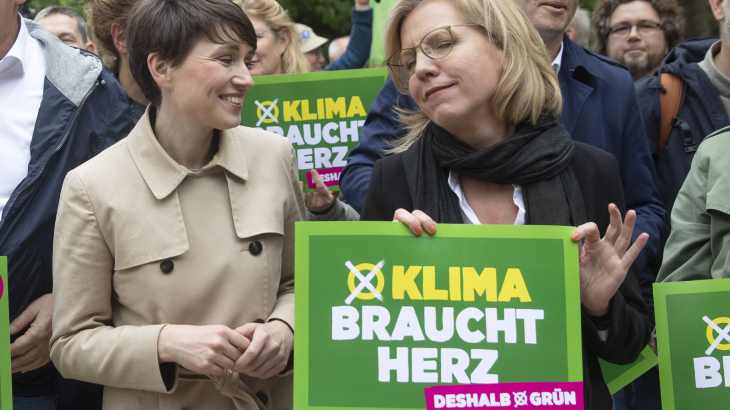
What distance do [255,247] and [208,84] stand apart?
0.58 meters

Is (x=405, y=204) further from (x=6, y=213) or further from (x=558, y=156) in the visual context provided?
(x=6, y=213)

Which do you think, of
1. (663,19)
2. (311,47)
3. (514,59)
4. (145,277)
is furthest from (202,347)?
(311,47)

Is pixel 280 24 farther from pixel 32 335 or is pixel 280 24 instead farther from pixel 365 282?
pixel 365 282

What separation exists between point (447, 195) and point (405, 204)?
0.15 meters

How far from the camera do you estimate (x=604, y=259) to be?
237 cm

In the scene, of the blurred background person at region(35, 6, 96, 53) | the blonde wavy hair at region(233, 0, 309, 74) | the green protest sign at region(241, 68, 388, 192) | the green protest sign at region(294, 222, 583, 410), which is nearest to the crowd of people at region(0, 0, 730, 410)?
the green protest sign at region(294, 222, 583, 410)

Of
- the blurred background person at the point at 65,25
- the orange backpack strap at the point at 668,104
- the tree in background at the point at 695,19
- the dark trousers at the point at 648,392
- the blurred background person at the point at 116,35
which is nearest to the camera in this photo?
the blurred background person at the point at 116,35

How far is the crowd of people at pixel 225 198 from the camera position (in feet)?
8.30

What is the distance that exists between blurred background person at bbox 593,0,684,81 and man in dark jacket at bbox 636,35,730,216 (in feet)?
4.30

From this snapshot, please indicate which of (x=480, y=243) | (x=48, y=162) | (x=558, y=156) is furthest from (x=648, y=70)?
(x=48, y=162)

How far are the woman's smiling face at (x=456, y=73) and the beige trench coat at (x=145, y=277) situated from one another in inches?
27.3

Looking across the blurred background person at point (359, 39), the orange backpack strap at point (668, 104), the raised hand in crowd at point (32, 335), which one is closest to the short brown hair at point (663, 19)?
the orange backpack strap at point (668, 104)

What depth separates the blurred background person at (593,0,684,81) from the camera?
5.32 m

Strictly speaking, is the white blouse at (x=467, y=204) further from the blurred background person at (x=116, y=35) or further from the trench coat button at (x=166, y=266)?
the blurred background person at (x=116, y=35)
